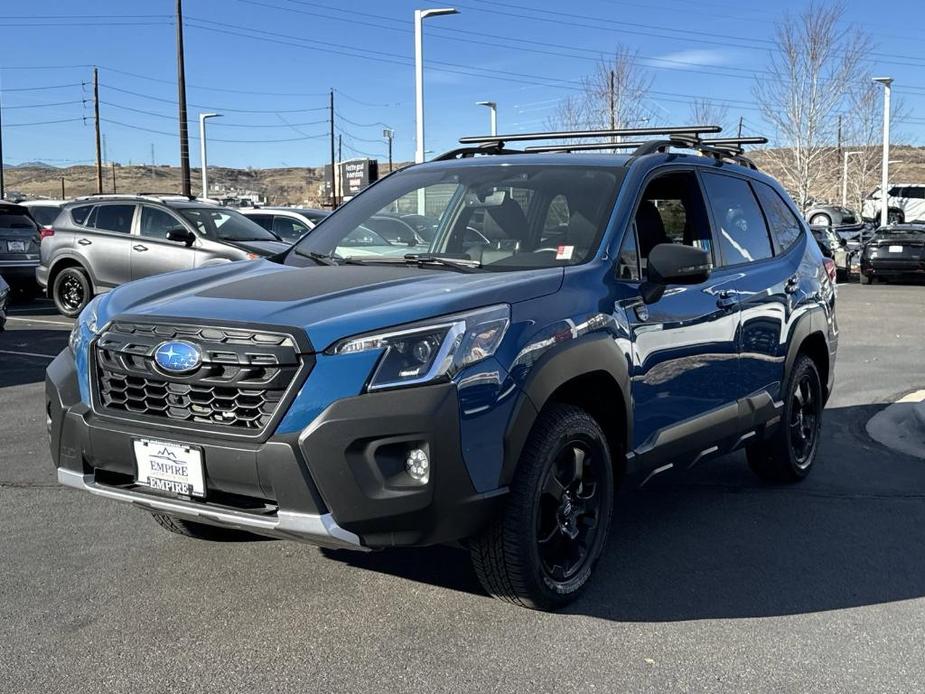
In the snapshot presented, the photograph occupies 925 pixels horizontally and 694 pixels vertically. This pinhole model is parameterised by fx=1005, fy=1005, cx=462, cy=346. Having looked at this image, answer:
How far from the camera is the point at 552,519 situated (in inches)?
154

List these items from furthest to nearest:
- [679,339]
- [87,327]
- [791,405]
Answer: [791,405] → [679,339] → [87,327]

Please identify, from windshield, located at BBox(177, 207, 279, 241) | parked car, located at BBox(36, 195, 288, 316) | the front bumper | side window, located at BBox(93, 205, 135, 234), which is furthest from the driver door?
side window, located at BBox(93, 205, 135, 234)

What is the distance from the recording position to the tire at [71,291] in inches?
567

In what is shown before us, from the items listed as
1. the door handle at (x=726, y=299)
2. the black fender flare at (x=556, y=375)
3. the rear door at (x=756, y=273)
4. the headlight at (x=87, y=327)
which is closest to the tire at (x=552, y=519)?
the black fender flare at (x=556, y=375)

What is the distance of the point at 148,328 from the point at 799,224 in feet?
13.7

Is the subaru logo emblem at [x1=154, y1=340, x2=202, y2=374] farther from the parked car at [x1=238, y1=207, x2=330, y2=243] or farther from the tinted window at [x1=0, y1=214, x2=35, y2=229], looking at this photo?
the parked car at [x1=238, y1=207, x2=330, y2=243]

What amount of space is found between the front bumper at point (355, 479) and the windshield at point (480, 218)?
1.16 m

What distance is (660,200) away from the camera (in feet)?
15.9

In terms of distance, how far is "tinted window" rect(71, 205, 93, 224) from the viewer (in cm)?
1463

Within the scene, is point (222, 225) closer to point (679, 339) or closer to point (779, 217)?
point (779, 217)

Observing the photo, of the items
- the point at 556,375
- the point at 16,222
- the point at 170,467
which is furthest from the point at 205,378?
the point at 16,222

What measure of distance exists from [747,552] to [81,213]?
493 inches

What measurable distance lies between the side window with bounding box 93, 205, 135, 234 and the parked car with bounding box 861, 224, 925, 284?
1709cm

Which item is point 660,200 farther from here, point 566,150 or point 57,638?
point 57,638
